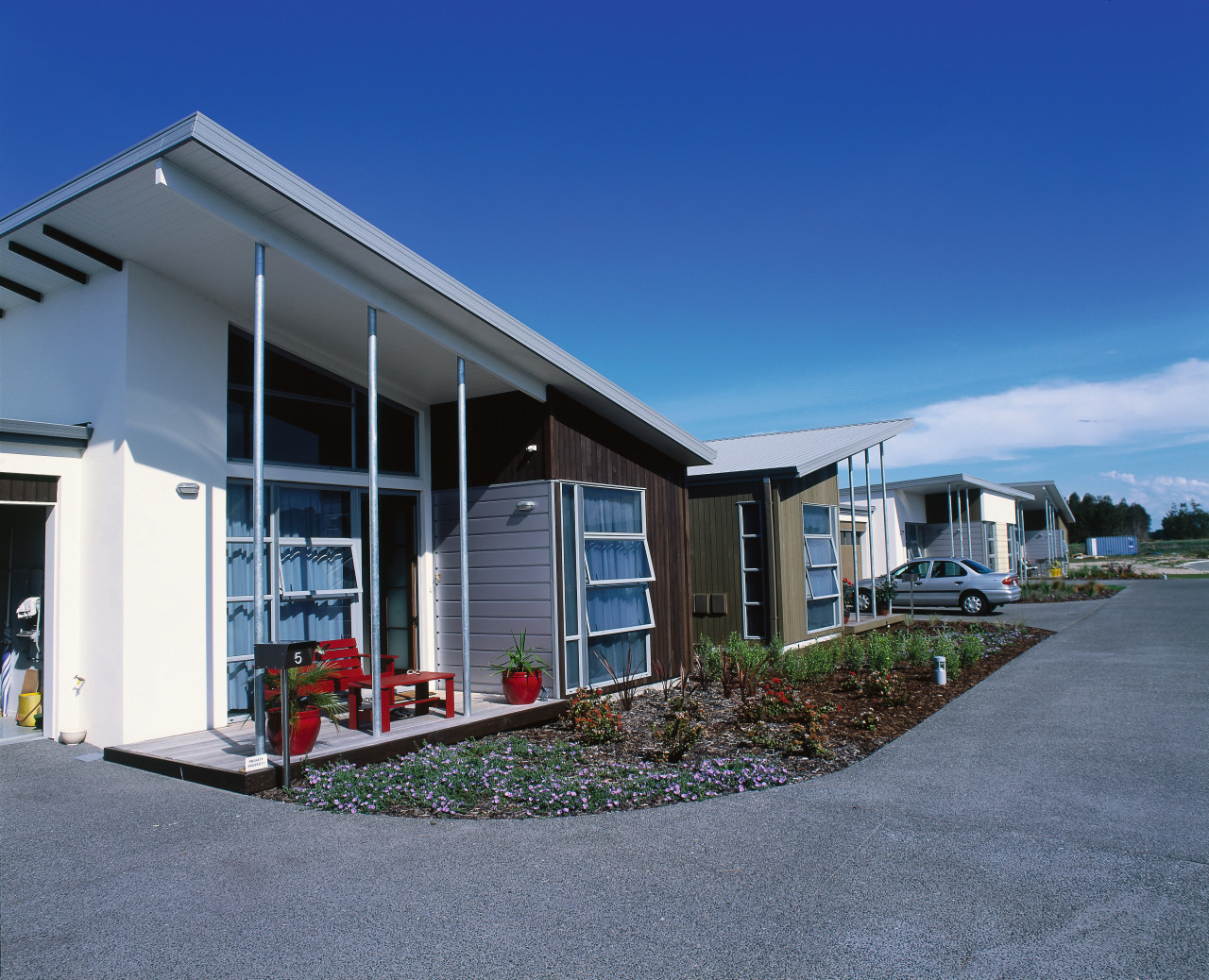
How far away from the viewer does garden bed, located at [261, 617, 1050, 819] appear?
18.0ft

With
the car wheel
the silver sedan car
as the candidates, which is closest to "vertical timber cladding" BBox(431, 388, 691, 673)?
the silver sedan car

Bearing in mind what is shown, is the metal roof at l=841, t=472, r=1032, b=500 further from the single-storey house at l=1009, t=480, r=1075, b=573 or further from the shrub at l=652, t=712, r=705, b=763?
the shrub at l=652, t=712, r=705, b=763

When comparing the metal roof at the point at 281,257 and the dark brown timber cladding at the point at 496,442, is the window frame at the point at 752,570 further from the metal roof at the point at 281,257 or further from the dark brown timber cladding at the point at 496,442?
the dark brown timber cladding at the point at 496,442

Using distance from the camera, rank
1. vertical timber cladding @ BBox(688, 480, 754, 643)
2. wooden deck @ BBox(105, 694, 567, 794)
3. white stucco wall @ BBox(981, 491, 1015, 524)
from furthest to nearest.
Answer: white stucco wall @ BBox(981, 491, 1015, 524) → vertical timber cladding @ BBox(688, 480, 754, 643) → wooden deck @ BBox(105, 694, 567, 794)

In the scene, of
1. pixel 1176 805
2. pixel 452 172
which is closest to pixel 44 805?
pixel 1176 805

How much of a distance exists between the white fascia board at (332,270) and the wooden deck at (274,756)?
3261 mm

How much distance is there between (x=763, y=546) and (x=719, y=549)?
776 millimetres

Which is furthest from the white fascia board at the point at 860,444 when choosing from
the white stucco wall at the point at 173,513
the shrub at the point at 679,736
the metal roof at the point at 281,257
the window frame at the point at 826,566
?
the white stucco wall at the point at 173,513

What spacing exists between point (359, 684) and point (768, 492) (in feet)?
24.6

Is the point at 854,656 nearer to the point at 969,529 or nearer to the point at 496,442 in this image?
the point at 496,442

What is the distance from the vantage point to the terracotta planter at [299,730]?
596 centimetres

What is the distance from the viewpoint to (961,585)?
20344 millimetres

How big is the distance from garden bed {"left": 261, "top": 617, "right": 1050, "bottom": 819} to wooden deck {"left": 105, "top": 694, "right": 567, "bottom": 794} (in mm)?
129

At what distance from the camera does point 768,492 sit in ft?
41.8
